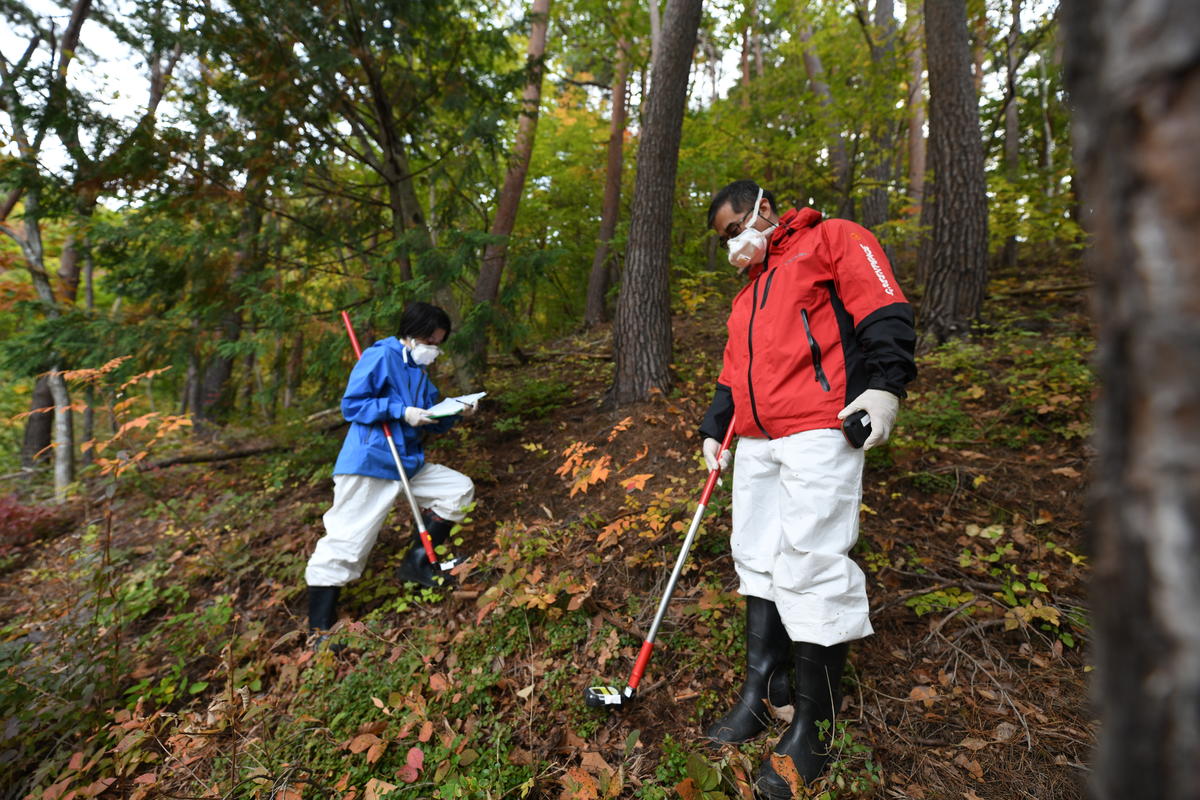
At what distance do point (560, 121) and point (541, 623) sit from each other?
11.6 m

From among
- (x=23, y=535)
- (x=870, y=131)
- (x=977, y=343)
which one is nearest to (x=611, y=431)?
(x=977, y=343)

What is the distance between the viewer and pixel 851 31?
849 centimetres

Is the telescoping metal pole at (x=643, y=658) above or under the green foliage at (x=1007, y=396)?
under

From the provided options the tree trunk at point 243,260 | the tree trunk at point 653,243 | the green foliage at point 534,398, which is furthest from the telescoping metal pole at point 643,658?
the tree trunk at point 243,260

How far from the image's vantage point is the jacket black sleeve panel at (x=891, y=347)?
80.0 inches

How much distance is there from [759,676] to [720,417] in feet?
4.41

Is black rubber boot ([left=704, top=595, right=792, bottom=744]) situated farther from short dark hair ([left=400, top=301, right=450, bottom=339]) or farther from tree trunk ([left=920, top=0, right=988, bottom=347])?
tree trunk ([left=920, top=0, right=988, bottom=347])

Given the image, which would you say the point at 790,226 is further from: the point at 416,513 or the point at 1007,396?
the point at 1007,396

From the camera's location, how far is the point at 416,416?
150 inches

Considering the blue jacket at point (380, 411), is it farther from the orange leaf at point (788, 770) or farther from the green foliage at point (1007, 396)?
the green foliage at point (1007, 396)

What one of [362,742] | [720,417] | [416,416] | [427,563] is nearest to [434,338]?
[416,416]

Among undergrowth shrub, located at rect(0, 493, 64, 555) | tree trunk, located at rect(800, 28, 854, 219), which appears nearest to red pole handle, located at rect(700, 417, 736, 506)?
tree trunk, located at rect(800, 28, 854, 219)

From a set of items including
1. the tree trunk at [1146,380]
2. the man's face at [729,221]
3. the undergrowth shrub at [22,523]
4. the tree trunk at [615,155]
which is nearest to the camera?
the tree trunk at [1146,380]

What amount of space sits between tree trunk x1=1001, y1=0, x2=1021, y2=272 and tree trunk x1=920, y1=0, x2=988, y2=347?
0.90 metres
